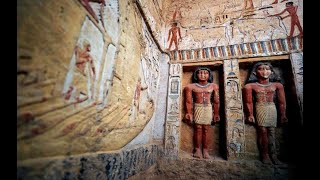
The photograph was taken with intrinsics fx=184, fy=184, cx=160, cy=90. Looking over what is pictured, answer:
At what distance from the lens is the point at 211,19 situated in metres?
4.12

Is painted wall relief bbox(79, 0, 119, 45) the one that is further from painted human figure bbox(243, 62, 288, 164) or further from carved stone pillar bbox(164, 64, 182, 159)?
painted human figure bbox(243, 62, 288, 164)

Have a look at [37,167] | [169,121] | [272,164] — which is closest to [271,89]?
[272,164]

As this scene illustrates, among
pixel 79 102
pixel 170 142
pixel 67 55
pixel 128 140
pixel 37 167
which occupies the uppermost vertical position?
pixel 67 55

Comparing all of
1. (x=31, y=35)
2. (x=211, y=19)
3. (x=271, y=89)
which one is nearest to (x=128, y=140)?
(x=31, y=35)

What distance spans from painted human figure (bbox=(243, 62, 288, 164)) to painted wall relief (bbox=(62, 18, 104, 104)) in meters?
2.78

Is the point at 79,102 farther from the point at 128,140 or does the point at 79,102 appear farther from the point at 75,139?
the point at 128,140

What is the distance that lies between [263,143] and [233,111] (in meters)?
0.70

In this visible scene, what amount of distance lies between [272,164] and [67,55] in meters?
3.28

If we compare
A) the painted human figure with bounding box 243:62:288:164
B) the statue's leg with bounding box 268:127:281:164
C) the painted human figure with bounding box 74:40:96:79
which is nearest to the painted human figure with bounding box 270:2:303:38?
the painted human figure with bounding box 243:62:288:164

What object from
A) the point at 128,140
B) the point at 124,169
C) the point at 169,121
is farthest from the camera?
the point at 169,121

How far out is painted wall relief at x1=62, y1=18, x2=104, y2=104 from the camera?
142 centimetres

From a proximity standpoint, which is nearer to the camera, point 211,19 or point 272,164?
point 272,164
